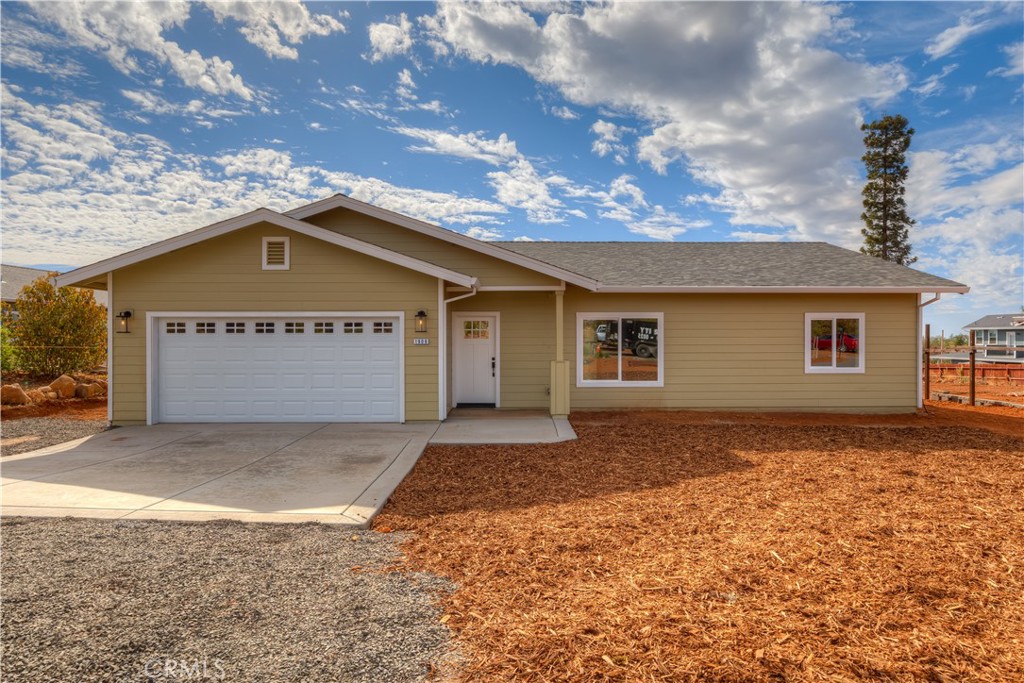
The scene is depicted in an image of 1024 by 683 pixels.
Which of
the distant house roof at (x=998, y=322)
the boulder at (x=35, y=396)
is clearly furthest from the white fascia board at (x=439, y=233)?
the distant house roof at (x=998, y=322)

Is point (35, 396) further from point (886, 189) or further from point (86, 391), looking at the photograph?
point (886, 189)

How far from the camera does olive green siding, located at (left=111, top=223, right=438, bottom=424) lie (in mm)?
9969

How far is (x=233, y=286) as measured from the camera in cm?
999

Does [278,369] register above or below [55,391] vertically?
above

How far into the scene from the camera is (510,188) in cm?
1595

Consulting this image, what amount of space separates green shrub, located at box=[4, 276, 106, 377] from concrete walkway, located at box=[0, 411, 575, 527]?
9093mm

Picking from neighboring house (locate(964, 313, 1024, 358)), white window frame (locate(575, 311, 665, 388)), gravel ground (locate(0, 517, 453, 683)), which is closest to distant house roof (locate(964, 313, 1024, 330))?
neighboring house (locate(964, 313, 1024, 358))

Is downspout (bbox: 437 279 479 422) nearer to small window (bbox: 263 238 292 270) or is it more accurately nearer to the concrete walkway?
the concrete walkway

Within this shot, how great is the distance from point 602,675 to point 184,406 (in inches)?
413

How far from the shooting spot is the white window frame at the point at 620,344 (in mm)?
11898

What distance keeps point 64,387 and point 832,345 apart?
2017 cm

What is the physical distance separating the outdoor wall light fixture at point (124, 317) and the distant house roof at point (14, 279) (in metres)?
20.6

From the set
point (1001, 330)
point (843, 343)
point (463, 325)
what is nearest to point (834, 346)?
point (843, 343)

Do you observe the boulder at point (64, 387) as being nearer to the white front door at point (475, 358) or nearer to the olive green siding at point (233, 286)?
the olive green siding at point (233, 286)
